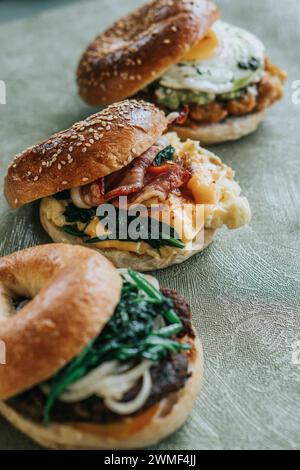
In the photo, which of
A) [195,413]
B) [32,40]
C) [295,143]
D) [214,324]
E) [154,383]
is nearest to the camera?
[154,383]

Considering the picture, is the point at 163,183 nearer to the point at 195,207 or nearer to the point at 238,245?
the point at 195,207

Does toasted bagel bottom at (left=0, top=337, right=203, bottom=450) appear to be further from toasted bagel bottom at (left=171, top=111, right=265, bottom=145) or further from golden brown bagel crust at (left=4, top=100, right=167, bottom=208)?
toasted bagel bottom at (left=171, top=111, right=265, bottom=145)

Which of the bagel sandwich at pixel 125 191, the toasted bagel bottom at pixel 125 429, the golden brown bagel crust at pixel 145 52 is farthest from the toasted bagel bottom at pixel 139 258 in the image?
the golden brown bagel crust at pixel 145 52

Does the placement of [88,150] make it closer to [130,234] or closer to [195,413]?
[130,234]

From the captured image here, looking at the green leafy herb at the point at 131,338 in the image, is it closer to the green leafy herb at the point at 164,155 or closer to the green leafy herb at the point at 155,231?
the green leafy herb at the point at 155,231

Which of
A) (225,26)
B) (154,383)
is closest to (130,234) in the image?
(154,383)

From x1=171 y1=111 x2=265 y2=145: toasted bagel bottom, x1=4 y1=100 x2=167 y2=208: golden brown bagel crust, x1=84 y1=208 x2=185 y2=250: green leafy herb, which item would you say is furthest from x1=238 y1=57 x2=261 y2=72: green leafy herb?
x1=84 y1=208 x2=185 y2=250: green leafy herb

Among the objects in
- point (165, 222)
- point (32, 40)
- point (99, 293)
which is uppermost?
point (99, 293)
